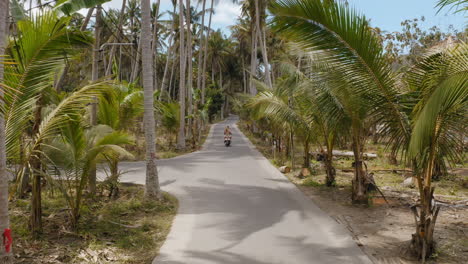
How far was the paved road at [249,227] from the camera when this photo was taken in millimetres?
5164

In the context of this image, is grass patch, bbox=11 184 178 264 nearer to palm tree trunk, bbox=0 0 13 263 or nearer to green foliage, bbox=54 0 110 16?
palm tree trunk, bbox=0 0 13 263

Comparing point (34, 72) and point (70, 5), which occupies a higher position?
point (70, 5)

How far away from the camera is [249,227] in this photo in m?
6.54

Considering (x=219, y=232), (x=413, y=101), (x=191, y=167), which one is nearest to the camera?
(x=413, y=101)

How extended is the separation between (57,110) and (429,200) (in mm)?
5138

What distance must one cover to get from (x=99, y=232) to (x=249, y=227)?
2.50m

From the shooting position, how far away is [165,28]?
39438 millimetres

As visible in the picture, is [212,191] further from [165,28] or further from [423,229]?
[165,28]

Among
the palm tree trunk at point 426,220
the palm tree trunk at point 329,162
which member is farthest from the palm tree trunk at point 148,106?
the palm tree trunk at point 426,220

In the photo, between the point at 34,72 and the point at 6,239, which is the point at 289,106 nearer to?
the point at 34,72

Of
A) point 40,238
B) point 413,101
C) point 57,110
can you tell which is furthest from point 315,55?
point 40,238

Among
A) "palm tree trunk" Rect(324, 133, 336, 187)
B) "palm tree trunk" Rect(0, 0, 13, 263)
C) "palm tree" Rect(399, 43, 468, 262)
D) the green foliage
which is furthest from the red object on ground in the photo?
"palm tree trunk" Rect(324, 133, 336, 187)

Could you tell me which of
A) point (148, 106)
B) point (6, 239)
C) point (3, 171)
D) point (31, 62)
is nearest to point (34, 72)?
→ point (31, 62)

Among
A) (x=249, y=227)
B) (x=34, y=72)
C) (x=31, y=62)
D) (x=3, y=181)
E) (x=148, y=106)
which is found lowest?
(x=249, y=227)
